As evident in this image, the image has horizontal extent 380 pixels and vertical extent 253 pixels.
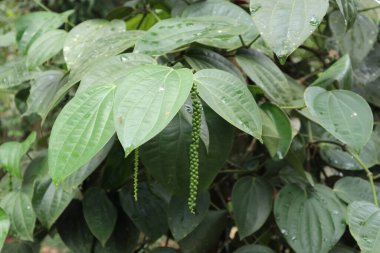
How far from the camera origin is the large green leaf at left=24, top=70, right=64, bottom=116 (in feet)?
3.19

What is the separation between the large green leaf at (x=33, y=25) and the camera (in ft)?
3.52

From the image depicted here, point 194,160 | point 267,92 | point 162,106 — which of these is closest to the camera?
point 162,106

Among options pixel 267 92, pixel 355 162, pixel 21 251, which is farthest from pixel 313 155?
pixel 21 251

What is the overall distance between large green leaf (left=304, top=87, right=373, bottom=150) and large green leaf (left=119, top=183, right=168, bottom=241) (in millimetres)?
377

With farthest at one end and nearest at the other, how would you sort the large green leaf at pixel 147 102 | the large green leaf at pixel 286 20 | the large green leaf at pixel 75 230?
the large green leaf at pixel 75 230 < the large green leaf at pixel 286 20 < the large green leaf at pixel 147 102

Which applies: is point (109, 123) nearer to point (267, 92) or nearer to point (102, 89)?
point (102, 89)

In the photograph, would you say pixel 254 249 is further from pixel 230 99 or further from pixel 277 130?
pixel 230 99

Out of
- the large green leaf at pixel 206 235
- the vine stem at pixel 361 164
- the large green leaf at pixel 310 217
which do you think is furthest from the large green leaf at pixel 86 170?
the vine stem at pixel 361 164

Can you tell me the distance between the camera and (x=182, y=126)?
76 cm

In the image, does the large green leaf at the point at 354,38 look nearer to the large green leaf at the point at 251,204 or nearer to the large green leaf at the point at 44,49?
the large green leaf at the point at 251,204

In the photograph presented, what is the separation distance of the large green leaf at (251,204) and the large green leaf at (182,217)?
0.07 metres

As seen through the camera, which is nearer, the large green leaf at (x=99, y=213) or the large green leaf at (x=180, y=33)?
the large green leaf at (x=180, y=33)

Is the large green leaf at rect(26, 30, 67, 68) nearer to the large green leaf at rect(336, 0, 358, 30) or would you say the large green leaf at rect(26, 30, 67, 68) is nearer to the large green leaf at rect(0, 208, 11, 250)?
the large green leaf at rect(0, 208, 11, 250)

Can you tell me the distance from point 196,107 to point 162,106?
0.31 ft
